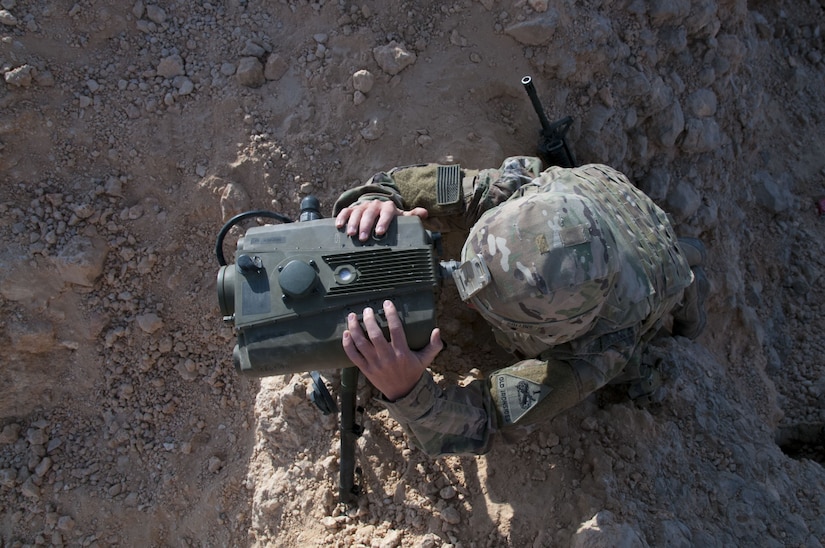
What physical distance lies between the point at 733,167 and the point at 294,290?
3.39 metres

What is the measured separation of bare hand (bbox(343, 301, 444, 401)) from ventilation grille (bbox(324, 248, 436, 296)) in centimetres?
8

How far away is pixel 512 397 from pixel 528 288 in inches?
19.6

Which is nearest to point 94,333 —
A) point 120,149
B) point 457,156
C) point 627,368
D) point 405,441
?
point 120,149

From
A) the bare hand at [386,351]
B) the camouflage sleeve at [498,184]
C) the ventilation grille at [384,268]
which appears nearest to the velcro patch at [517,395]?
the bare hand at [386,351]

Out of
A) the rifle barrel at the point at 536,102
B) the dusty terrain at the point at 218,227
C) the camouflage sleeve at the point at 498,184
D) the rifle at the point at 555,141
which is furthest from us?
the rifle at the point at 555,141

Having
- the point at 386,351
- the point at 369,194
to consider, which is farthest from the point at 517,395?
the point at 369,194

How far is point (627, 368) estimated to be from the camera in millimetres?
2652

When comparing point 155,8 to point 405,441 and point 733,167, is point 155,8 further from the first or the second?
point 733,167

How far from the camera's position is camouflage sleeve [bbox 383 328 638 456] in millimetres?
2178

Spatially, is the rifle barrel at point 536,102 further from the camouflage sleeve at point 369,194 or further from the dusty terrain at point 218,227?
the camouflage sleeve at point 369,194

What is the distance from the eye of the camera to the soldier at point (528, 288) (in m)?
1.98

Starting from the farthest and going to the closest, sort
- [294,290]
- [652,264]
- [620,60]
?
[620,60] → [652,264] → [294,290]

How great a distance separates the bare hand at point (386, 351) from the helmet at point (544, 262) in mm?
263

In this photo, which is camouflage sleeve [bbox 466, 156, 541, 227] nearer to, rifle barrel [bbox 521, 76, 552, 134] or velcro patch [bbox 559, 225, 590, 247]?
rifle barrel [bbox 521, 76, 552, 134]
